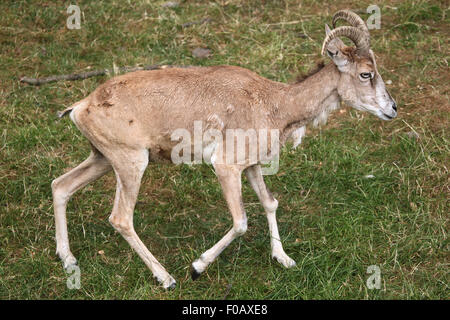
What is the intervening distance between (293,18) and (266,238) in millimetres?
4864

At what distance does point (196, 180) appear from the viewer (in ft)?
27.7

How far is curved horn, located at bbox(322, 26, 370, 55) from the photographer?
676 cm

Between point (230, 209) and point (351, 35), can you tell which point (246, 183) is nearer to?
point (230, 209)

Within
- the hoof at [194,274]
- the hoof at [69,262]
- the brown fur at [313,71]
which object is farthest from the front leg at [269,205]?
the hoof at [69,262]

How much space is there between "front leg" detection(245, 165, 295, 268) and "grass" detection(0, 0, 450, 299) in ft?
0.45

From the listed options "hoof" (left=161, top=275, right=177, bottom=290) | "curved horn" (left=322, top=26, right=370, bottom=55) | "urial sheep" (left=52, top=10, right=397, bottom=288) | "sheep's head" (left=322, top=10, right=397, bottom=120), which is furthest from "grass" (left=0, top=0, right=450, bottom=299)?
"curved horn" (left=322, top=26, right=370, bottom=55)

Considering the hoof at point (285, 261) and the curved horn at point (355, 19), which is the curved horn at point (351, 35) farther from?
the hoof at point (285, 261)

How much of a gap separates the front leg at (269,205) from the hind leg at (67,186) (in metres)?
1.50

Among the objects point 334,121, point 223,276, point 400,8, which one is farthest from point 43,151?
point 400,8

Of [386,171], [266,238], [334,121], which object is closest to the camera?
[266,238]

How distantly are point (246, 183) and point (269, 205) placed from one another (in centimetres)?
117

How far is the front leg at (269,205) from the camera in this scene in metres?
7.25

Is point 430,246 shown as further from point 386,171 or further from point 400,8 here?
point 400,8

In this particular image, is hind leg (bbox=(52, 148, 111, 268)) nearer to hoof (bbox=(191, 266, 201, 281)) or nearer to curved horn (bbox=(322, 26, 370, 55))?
hoof (bbox=(191, 266, 201, 281))
